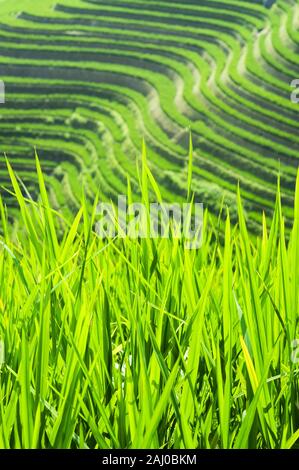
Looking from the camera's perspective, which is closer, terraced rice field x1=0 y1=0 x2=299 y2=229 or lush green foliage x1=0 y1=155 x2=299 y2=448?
lush green foliage x1=0 y1=155 x2=299 y2=448

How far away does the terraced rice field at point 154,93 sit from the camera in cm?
1206

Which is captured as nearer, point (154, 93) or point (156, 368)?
point (156, 368)

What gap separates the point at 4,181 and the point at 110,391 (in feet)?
46.2

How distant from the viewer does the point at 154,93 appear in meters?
14.2

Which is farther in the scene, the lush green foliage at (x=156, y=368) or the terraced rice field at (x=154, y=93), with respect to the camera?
the terraced rice field at (x=154, y=93)

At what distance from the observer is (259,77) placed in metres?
12.9

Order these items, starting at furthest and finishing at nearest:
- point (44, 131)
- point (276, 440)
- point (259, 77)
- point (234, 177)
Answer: point (44, 131)
point (259, 77)
point (234, 177)
point (276, 440)

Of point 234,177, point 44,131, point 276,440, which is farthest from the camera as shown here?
point 44,131

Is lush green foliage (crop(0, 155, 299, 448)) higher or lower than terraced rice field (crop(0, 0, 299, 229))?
lower

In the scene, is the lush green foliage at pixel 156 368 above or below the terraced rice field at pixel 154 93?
below

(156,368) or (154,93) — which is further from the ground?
(154,93)

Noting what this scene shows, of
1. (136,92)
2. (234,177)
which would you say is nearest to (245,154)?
(234,177)

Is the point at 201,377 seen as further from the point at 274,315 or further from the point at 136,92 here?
the point at 136,92

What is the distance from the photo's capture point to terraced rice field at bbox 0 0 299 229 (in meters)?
12.1
